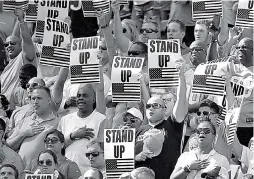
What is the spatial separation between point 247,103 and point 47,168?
101 inches

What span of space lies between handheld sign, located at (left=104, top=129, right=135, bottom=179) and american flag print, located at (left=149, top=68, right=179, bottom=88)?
1.03 m

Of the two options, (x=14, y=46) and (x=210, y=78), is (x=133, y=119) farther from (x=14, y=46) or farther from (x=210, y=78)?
(x=14, y=46)

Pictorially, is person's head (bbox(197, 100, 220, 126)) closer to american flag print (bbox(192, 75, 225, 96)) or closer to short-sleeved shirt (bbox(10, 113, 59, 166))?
american flag print (bbox(192, 75, 225, 96))

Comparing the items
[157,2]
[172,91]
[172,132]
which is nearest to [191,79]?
[172,91]

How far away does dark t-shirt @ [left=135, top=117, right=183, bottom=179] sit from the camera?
1439cm

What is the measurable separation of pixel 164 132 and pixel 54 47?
2127 millimetres

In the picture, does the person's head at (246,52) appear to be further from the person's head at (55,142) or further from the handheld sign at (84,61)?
the person's head at (55,142)

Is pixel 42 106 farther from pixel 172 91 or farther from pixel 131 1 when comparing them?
pixel 131 1

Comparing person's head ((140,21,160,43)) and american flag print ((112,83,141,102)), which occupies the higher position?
person's head ((140,21,160,43))

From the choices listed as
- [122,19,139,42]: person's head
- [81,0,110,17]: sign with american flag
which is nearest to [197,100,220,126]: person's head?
[81,0,110,17]: sign with american flag

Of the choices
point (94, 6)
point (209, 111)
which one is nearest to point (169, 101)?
point (209, 111)

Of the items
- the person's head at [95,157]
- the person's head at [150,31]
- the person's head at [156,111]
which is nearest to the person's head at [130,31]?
the person's head at [150,31]

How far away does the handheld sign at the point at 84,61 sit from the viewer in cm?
1548

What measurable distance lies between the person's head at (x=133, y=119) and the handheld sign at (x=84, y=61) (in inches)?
25.1
